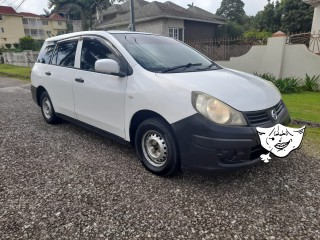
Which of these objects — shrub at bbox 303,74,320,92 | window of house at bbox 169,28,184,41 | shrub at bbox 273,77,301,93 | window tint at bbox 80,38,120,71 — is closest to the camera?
window tint at bbox 80,38,120,71

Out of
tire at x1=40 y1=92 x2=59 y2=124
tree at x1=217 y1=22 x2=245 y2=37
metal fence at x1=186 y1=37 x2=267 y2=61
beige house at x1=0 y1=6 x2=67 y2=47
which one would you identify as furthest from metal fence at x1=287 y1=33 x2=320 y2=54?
beige house at x1=0 y1=6 x2=67 y2=47

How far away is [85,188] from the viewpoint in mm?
2844

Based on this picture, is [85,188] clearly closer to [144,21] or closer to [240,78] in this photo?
[240,78]

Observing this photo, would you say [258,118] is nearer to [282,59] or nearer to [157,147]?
[157,147]

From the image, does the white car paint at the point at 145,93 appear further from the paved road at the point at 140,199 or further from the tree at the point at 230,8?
the tree at the point at 230,8

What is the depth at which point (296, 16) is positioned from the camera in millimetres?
26547

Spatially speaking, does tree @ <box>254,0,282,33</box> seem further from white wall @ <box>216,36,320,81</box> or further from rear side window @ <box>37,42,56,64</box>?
rear side window @ <box>37,42,56,64</box>

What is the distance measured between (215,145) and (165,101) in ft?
2.33

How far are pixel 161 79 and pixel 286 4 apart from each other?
3136 cm

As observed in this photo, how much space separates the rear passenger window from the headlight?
2.54 meters

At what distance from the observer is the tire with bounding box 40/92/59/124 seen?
4.97 metres

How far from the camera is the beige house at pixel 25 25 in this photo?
5012cm

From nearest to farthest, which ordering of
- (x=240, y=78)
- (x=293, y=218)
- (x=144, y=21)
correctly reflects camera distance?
(x=293, y=218)
(x=240, y=78)
(x=144, y=21)

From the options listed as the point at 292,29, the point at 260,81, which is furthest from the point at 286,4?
the point at 260,81
